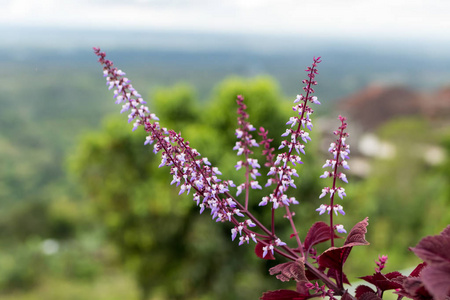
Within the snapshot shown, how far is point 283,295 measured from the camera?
741 mm

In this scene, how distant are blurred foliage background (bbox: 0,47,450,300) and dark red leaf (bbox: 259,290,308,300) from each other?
0.37 metres

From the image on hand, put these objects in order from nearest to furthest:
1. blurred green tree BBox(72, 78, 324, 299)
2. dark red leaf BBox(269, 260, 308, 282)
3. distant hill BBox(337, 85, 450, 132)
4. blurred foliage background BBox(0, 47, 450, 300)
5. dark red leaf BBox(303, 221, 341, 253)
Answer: dark red leaf BBox(269, 260, 308, 282) < dark red leaf BBox(303, 221, 341, 253) < blurred green tree BBox(72, 78, 324, 299) < blurred foliage background BBox(0, 47, 450, 300) < distant hill BBox(337, 85, 450, 132)

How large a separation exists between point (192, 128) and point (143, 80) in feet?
45.7

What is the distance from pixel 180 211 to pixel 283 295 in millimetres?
4950

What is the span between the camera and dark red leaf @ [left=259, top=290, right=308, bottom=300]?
74 centimetres

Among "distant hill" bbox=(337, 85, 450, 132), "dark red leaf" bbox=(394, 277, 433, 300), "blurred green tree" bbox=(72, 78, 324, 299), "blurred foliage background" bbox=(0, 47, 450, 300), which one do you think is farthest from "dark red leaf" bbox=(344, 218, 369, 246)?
"distant hill" bbox=(337, 85, 450, 132)

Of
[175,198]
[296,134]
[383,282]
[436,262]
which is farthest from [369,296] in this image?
[175,198]

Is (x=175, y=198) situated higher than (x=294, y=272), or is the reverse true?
(x=175, y=198)

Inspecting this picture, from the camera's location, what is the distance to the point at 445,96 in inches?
712

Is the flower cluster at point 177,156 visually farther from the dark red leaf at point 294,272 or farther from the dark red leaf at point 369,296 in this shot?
the dark red leaf at point 369,296

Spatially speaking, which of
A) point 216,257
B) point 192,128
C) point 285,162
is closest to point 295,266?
point 285,162

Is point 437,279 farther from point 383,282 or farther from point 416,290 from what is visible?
point 383,282

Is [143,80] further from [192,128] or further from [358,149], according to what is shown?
[192,128]

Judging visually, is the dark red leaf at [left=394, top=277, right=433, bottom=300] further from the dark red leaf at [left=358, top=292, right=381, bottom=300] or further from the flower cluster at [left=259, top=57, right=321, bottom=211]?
the flower cluster at [left=259, top=57, right=321, bottom=211]
